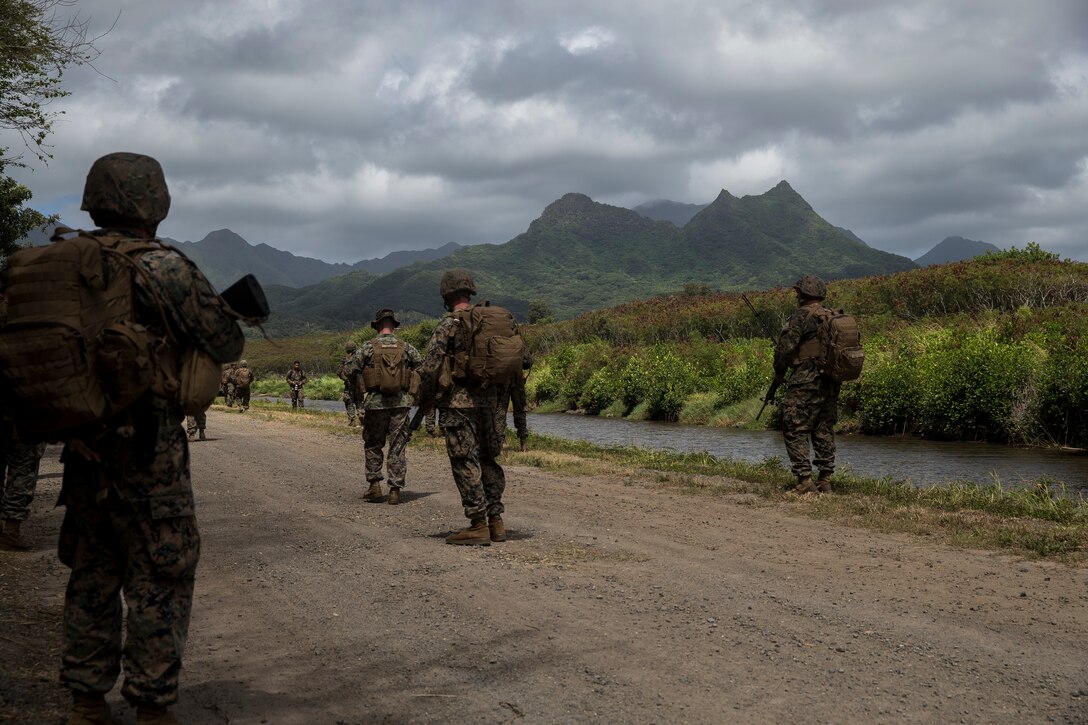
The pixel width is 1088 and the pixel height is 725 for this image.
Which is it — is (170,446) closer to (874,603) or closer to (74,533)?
(74,533)

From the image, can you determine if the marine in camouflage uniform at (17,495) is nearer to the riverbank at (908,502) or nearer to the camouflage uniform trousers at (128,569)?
the camouflage uniform trousers at (128,569)

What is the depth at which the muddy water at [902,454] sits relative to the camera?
47.8 ft

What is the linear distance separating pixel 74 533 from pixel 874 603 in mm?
4770

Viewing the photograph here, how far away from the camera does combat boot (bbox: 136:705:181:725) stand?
139 inches

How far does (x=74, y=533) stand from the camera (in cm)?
364

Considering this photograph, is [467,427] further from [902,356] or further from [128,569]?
[902,356]

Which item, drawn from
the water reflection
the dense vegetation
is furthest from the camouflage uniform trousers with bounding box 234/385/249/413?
the water reflection

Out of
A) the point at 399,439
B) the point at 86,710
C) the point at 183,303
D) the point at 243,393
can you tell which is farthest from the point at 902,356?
the point at 243,393

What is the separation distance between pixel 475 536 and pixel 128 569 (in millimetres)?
4404

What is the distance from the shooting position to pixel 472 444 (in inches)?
307

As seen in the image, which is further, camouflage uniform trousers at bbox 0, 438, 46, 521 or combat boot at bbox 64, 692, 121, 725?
camouflage uniform trousers at bbox 0, 438, 46, 521

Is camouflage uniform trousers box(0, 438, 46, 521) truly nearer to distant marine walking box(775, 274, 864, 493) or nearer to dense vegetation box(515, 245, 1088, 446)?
distant marine walking box(775, 274, 864, 493)

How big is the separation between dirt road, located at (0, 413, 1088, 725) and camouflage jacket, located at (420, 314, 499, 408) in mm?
1311

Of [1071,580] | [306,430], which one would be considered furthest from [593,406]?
[1071,580]
